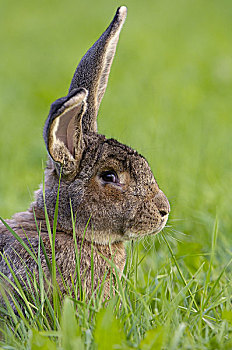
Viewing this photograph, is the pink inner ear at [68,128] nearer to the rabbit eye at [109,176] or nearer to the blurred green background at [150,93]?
the rabbit eye at [109,176]

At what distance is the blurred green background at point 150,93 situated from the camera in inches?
216

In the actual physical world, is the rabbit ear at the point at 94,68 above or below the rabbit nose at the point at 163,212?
above

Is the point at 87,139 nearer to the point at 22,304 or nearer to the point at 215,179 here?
the point at 22,304

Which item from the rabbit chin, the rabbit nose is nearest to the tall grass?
the rabbit chin

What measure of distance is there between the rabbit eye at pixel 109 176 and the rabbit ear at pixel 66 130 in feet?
0.60

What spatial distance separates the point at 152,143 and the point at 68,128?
2.95 meters

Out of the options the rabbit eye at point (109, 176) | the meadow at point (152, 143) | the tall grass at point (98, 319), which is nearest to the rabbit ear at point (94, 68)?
the rabbit eye at point (109, 176)

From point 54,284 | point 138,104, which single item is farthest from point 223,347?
point 138,104

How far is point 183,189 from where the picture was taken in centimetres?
548

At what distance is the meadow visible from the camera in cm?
275

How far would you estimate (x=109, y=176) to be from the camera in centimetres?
338

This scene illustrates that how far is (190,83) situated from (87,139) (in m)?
7.91

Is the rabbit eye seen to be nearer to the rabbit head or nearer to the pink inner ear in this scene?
the rabbit head

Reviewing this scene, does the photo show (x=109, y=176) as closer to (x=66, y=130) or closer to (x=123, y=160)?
(x=123, y=160)
